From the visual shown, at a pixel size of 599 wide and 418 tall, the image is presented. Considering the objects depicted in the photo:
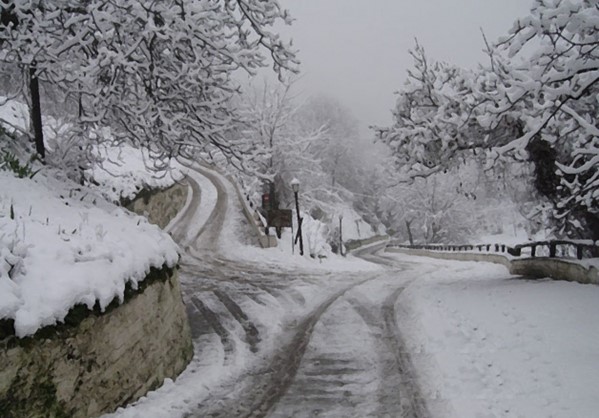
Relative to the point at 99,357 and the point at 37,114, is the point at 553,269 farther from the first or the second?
the point at 37,114

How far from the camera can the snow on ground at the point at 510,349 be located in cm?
579

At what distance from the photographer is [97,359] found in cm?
536

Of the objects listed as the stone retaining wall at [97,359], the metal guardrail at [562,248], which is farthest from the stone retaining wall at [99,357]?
the metal guardrail at [562,248]

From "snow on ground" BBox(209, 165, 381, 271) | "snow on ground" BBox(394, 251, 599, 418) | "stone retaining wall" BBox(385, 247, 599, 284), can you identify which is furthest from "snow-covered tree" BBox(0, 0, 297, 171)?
"snow on ground" BBox(209, 165, 381, 271)

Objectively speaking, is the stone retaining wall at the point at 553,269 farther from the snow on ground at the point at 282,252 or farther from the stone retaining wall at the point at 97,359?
the stone retaining wall at the point at 97,359

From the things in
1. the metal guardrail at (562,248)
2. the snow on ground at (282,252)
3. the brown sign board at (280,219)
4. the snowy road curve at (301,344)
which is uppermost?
the brown sign board at (280,219)

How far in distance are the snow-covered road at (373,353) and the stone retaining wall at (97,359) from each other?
0.33 meters

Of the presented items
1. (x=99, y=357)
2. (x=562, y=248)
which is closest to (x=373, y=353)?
(x=99, y=357)

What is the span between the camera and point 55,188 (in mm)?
7992

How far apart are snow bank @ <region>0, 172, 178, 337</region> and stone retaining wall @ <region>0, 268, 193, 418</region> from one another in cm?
20

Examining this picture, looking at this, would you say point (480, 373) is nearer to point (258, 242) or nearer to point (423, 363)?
point (423, 363)

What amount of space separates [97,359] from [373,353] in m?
4.55

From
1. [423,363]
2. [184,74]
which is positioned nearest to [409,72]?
[184,74]

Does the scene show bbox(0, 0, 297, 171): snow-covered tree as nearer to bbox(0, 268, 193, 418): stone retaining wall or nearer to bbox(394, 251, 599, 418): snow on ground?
bbox(0, 268, 193, 418): stone retaining wall
